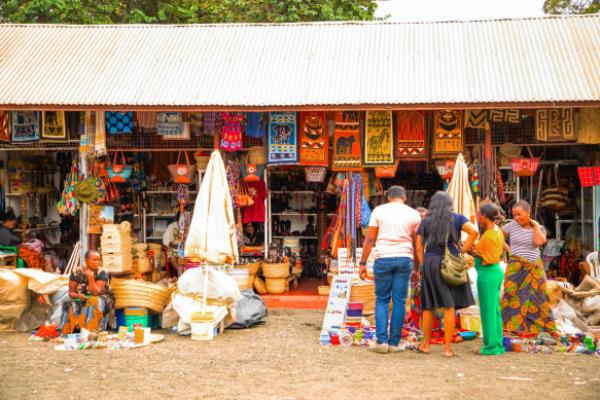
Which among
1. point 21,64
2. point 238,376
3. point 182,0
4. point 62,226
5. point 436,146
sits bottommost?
point 238,376

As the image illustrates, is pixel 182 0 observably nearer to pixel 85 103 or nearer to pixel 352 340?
pixel 85 103

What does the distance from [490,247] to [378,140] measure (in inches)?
162

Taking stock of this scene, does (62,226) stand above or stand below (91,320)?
above

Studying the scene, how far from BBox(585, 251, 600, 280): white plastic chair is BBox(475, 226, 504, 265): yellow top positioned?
350 centimetres

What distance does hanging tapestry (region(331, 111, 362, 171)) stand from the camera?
11.6m

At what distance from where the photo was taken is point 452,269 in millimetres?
7582

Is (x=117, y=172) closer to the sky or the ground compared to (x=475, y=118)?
closer to the ground

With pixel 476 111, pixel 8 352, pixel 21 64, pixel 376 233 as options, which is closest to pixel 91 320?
pixel 8 352

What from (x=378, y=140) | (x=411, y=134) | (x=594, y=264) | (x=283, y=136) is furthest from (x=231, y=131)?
(x=594, y=264)

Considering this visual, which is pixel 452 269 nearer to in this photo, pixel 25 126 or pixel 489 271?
pixel 489 271

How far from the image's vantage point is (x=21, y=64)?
12352 millimetres

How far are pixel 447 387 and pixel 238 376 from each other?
204 centimetres

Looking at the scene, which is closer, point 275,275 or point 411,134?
point 411,134

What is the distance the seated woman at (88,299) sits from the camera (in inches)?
357
